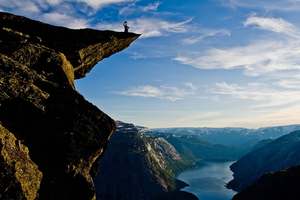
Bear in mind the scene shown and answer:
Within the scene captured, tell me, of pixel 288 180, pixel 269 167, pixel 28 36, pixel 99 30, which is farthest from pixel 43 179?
pixel 269 167

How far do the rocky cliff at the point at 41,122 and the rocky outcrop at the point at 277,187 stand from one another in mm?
89769

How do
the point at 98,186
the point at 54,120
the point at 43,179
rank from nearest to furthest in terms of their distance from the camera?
the point at 43,179
the point at 54,120
the point at 98,186

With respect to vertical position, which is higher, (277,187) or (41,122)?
(41,122)

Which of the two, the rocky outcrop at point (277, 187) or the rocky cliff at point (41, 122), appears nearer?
the rocky cliff at point (41, 122)

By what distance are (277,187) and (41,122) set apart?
9754 cm

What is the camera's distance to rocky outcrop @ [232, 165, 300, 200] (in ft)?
243

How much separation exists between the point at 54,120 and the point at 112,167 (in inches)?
7602

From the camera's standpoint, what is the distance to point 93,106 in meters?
15.8

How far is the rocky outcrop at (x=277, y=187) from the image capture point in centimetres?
7419

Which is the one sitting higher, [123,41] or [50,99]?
[123,41]

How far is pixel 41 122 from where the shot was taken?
1316 cm

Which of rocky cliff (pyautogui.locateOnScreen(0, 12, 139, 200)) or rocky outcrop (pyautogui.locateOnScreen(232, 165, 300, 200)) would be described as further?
rocky outcrop (pyautogui.locateOnScreen(232, 165, 300, 200))

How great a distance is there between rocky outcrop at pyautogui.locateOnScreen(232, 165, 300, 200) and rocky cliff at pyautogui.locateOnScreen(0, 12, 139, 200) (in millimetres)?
89769

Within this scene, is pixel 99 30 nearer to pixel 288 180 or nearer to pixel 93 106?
pixel 93 106
